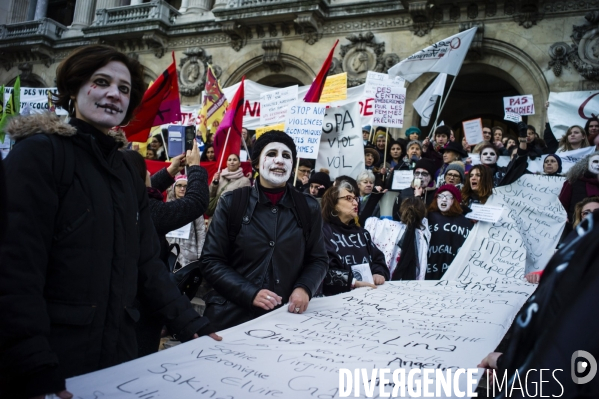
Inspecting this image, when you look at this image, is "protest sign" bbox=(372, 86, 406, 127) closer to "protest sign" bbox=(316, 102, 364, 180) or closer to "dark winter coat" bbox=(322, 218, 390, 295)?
"protest sign" bbox=(316, 102, 364, 180)

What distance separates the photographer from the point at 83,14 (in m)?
21.5

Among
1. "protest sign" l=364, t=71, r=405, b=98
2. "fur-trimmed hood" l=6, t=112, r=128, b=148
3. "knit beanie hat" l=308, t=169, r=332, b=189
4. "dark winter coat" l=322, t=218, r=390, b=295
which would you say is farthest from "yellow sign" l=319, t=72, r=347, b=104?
"fur-trimmed hood" l=6, t=112, r=128, b=148

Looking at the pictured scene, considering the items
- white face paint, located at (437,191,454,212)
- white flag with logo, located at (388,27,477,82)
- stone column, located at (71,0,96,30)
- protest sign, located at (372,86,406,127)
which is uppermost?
stone column, located at (71,0,96,30)

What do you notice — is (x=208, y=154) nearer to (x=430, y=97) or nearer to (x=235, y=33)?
(x=430, y=97)

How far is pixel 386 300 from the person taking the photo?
10.9 feet

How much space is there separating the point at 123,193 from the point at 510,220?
15.6 feet

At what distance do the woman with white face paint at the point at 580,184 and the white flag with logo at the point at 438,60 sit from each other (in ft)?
13.9

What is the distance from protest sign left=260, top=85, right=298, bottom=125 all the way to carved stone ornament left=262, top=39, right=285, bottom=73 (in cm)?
891

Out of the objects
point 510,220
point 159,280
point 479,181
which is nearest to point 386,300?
point 159,280

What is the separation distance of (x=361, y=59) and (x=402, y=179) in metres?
8.52

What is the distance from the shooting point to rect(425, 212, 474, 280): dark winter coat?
17.5 ft

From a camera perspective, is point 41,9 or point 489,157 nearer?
point 489,157

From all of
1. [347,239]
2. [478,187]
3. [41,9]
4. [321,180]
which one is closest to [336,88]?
[321,180]

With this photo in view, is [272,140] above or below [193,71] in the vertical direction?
below
